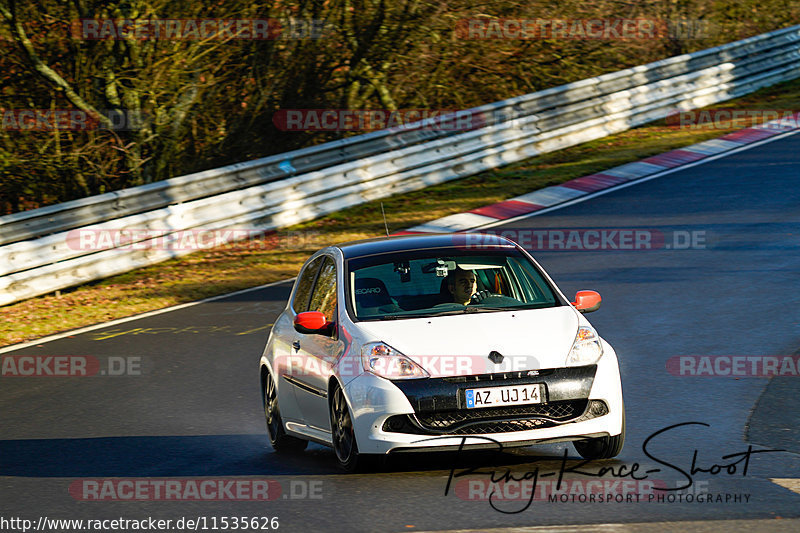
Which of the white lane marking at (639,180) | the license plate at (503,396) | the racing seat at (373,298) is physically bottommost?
the white lane marking at (639,180)

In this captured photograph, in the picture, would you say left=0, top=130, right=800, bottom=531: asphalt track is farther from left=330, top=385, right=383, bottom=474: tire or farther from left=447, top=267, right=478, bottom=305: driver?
left=447, top=267, right=478, bottom=305: driver

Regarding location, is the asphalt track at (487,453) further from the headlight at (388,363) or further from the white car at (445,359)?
the headlight at (388,363)

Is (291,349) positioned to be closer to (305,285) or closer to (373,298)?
(305,285)

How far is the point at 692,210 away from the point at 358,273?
1029 cm

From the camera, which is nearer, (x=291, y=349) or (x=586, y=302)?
(x=586, y=302)

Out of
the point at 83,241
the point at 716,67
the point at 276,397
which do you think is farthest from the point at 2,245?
the point at 716,67

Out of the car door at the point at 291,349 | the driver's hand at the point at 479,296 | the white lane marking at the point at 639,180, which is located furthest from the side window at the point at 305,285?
the white lane marking at the point at 639,180

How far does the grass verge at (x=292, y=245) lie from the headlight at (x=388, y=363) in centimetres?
775

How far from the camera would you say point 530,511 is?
6.24 m

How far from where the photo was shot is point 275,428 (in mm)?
8750

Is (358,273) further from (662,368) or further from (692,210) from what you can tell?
(692,210)

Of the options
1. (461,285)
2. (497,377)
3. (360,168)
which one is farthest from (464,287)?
(360,168)

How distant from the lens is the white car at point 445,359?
273 inches

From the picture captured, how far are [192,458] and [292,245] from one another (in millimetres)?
10110
